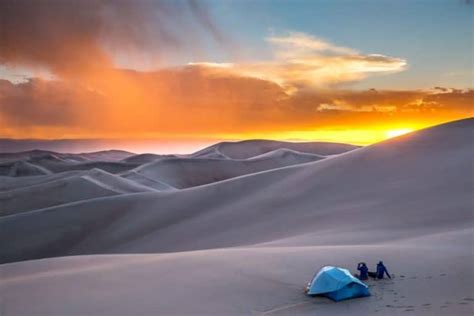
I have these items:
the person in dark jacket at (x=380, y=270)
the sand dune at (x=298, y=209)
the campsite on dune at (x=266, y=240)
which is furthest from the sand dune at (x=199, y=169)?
the person in dark jacket at (x=380, y=270)

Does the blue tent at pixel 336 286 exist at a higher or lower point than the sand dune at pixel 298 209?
lower

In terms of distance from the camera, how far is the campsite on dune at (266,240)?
293 inches

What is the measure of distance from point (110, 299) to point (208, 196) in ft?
54.6

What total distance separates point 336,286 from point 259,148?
289 feet

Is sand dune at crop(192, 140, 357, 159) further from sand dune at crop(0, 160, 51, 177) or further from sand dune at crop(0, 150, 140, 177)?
sand dune at crop(0, 160, 51, 177)

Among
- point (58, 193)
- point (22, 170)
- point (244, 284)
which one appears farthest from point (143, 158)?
point (244, 284)

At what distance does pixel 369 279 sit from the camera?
8320 mm

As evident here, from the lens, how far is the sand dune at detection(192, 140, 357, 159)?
91188 millimetres

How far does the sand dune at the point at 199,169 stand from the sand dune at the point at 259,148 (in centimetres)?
2781

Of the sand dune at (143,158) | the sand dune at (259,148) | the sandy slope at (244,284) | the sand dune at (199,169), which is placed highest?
the sand dune at (259,148)

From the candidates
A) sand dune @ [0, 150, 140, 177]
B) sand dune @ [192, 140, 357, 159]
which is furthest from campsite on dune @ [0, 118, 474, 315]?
sand dune @ [192, 140, 357, 159]

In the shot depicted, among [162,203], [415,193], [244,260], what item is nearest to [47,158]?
[162,203]

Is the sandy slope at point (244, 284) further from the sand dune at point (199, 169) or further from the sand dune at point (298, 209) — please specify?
the sand dune at point (199, 169)

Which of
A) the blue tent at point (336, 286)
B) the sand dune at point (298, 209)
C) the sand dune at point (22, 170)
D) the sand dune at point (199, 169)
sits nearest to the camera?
the blue tent at point (336, 286)
